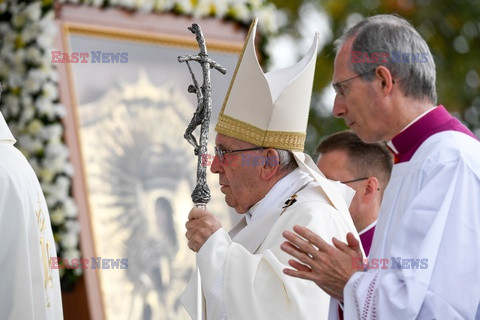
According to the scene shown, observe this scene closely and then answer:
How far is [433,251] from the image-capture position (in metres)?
3.52

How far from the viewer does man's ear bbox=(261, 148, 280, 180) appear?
4863mm

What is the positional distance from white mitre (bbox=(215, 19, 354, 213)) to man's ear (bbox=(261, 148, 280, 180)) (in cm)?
4

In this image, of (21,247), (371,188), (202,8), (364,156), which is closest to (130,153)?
(202,8)

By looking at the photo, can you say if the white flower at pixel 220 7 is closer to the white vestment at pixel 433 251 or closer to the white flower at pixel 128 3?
the white flower at pixel 128 3

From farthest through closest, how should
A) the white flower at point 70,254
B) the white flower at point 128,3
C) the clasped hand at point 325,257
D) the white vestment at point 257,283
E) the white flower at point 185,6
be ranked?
the white flower at point 185,6 < the white flower at point 128,3 < the white flower at point 70,254 < the white vestment at point 257,283 < the clasped hand at point 325,257

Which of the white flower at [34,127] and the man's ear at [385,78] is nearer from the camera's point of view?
the man's ear at [385,78]

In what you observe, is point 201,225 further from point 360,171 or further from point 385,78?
point 360,171

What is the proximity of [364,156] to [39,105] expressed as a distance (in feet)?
7.70

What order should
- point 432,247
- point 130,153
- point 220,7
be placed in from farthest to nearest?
point 220,7, point 130,153, point 432,247

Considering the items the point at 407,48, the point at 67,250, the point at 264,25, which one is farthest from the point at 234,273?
the point at 264,25

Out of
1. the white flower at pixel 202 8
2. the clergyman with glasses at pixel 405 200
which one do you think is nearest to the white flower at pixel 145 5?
the white flower at pixel 202 8

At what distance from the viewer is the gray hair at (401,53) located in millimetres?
3834

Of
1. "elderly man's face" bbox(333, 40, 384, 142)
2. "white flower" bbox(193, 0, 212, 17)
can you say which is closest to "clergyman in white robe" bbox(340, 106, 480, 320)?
"elderly man's face" bbox(333, 40, 384, 142)

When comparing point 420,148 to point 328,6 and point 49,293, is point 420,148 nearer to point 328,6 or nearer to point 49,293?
point 49,293
